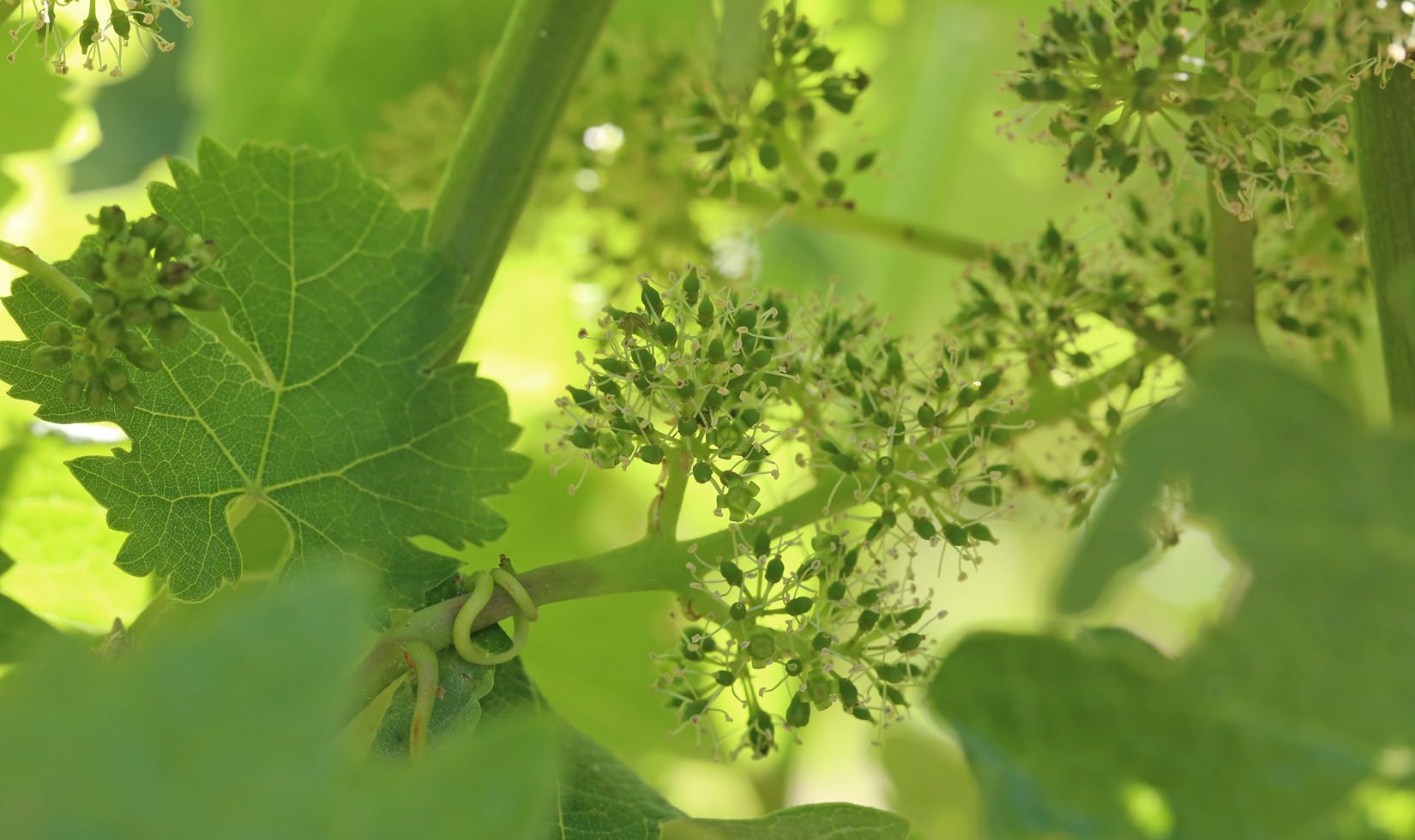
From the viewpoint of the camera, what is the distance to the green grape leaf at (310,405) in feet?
3.42

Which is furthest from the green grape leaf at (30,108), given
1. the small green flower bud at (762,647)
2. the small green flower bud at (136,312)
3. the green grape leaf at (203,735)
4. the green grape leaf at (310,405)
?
the green grape leaf at (203,735)

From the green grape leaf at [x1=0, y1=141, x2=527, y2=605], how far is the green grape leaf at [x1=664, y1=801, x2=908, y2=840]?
0.29m

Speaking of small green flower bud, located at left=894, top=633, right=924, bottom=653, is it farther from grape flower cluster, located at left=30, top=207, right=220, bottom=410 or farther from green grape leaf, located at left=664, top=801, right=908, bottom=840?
grape flower cluster, located at left=30, top=207, right=220, bottom=410

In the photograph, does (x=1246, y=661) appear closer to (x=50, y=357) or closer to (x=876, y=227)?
(x=50, y=357)

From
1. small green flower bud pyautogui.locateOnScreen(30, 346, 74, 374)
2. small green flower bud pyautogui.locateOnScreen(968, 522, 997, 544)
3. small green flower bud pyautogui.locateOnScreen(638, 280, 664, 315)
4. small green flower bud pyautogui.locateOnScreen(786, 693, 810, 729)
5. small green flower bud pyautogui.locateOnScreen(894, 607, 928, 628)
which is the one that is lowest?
small green flower bud pyautogui.locateOnScreen(786, 693, 810, 729)

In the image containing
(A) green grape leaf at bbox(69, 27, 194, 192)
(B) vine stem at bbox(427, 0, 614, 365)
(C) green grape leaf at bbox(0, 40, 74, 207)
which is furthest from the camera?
(A) green grape leaf at bbox(69, 27, 194, 192)

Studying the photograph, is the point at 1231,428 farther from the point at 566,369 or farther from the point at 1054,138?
the point at 566,369

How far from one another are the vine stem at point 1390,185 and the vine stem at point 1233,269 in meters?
0.14

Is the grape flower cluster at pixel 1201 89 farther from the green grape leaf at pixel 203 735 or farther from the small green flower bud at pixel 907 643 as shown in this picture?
the green grape leaf at pixel 203 735

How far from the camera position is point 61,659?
1.89ft

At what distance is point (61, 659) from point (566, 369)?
163cm

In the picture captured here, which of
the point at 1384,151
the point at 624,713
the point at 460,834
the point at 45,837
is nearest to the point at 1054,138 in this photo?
the point at 1384,151

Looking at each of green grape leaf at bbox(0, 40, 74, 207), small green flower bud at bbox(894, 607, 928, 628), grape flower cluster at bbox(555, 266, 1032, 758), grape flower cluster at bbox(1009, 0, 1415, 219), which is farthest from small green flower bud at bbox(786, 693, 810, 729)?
green grape leaf at bbox(0, 40, 74, 207)

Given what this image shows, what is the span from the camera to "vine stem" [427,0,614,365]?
3.79 ft
